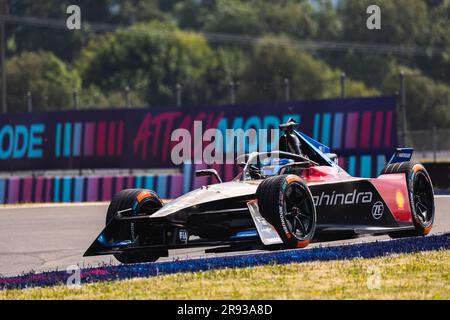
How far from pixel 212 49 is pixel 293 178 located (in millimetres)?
A: 82703

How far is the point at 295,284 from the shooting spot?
29.3 feet

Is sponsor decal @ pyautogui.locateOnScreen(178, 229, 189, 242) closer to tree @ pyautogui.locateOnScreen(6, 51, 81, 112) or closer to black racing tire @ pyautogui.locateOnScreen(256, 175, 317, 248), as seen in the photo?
black racing tire @ pyautogui.locateOnScreen(256, 175, 317, 248)

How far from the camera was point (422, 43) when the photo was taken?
244 ft

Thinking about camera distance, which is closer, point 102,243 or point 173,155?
point 102,243

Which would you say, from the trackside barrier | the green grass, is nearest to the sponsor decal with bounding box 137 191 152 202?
the green grass

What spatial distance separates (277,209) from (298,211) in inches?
19.4

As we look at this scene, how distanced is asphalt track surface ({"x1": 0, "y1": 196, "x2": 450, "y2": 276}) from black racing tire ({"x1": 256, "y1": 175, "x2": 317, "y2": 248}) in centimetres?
142

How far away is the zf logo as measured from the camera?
12.1 m

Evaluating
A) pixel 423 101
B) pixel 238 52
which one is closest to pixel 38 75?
pixel 238 52

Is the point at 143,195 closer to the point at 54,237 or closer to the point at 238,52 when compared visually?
the point at 54,237
